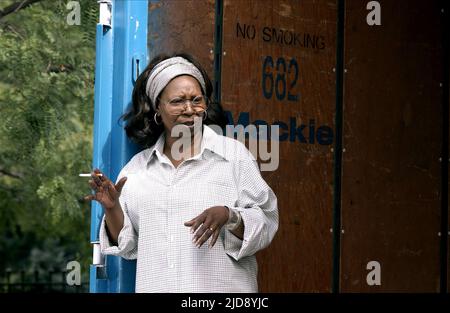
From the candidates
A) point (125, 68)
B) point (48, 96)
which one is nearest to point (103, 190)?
point (125, 68)

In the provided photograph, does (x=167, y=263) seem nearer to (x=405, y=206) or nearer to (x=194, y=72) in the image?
(x=194, y=72)

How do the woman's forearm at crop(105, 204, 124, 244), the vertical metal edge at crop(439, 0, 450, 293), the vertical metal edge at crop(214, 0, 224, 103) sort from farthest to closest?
the vertical metal edge at crop(439, 0, 450, 293), the vertical metal edge at crop(214, 0, 224, 103), the woman's forearm at crop(105, 204, 124, 244)

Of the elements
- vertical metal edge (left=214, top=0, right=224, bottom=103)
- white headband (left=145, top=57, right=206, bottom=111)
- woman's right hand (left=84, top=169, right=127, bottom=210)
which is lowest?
woman's right hand (left=84, top=169, right=127, bottom=210)

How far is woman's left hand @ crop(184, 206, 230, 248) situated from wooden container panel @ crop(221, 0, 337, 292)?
3.78 ft

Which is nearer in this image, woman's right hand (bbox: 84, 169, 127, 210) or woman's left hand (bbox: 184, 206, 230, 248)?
woman's left hand (bbox: 184, 206, 230, 248)

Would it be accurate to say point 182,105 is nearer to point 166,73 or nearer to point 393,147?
point 166,73

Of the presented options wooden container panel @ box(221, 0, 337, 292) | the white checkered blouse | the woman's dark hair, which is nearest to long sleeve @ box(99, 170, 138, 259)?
the white checkered blouse

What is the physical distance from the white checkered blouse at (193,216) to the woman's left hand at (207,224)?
154 mm

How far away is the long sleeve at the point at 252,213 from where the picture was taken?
3.78 metres

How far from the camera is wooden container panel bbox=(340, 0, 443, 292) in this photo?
17.1ft

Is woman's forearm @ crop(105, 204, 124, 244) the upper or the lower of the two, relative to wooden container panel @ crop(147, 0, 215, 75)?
lower

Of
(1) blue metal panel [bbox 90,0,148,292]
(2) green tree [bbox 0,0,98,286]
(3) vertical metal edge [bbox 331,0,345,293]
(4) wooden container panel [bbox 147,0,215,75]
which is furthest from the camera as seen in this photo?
(2) green tree [bbox 0,0,98,286]

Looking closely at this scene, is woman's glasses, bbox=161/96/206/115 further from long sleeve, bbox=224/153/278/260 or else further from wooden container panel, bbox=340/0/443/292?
wooden container panel, bbox=340/0/443/292
